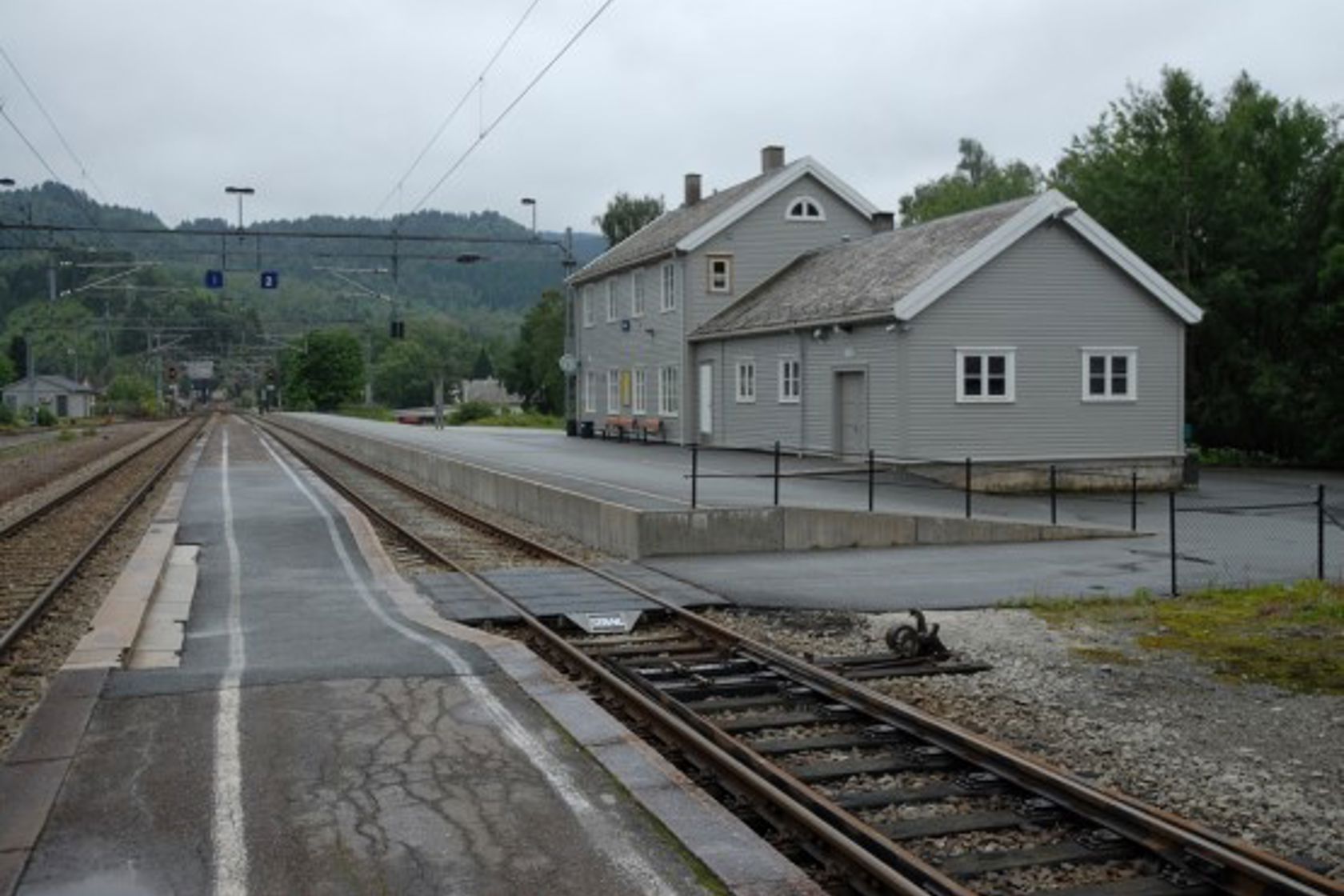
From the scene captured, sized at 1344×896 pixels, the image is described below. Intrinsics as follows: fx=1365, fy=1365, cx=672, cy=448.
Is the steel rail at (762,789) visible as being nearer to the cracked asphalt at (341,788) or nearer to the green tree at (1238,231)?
the cracked asphalt at (341,788)

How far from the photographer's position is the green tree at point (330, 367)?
4432 inches

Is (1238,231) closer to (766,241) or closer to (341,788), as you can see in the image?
(766,241)

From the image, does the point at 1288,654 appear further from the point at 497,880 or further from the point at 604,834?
the point at 497,880

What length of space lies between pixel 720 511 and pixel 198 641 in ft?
25.8

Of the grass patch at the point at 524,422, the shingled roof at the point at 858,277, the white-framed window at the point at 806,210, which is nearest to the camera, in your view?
the shingled roof at the point at 858,277

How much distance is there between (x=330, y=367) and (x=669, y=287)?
78.4 meters

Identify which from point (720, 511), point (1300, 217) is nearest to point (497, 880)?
point (720, 511)

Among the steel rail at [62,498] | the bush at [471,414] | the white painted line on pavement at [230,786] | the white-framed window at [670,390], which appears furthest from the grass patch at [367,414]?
the white painted line on pavement at [230,786]

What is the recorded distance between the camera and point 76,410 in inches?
4968

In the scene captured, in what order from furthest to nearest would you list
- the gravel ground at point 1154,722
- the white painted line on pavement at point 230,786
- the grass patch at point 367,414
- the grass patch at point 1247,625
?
the grass patch at point 367,414
the grass patch at point 1247,625
the gravel ground at point 1154,722
the white painted line on pavement at point 230,786

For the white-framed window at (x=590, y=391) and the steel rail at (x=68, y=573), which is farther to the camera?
the white-framed window at (x=590, y=391)

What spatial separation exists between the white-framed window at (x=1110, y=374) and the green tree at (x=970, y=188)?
43354 mm

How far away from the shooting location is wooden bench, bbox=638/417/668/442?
4106 centimetres

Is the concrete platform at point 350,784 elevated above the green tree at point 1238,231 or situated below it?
below
